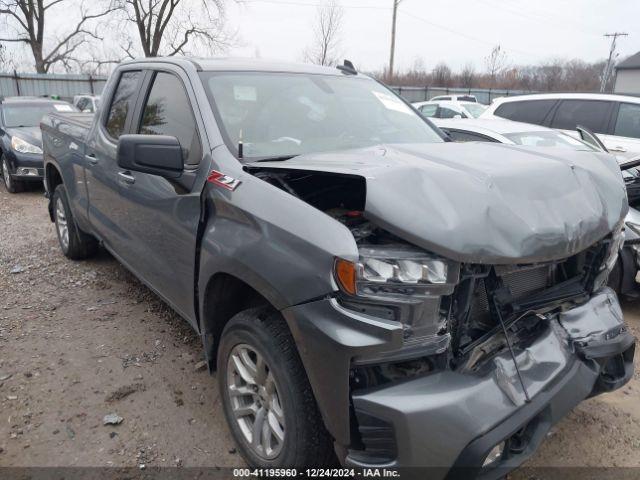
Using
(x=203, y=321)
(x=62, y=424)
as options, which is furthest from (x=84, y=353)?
(x=203, y=321)

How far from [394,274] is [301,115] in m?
1.54

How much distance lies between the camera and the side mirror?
244 cm

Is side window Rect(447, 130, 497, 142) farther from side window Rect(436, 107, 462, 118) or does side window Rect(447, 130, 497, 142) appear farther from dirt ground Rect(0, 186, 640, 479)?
side window Rect(436, 107, 462, 118)

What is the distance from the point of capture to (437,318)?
1788mm

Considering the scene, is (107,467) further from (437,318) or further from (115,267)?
(115,267)

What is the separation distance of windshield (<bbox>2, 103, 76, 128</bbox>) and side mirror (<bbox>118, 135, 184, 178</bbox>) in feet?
27.0

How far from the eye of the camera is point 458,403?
5.48 ft

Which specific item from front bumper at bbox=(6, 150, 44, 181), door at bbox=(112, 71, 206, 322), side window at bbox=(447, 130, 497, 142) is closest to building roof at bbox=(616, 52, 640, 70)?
side window at bbox=(447, 130, 497, 142)

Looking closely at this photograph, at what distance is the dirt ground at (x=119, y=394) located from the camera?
8.34 ft

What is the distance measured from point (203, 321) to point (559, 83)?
52.6 m

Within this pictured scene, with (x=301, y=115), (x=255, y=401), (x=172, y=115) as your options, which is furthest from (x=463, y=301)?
(x=172, y=115)

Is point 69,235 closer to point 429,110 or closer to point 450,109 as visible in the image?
point 450,109

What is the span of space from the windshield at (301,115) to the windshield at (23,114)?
7958 mm

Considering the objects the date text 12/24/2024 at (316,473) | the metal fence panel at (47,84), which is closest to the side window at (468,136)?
the date text 12/24/2024 at (316,473)
